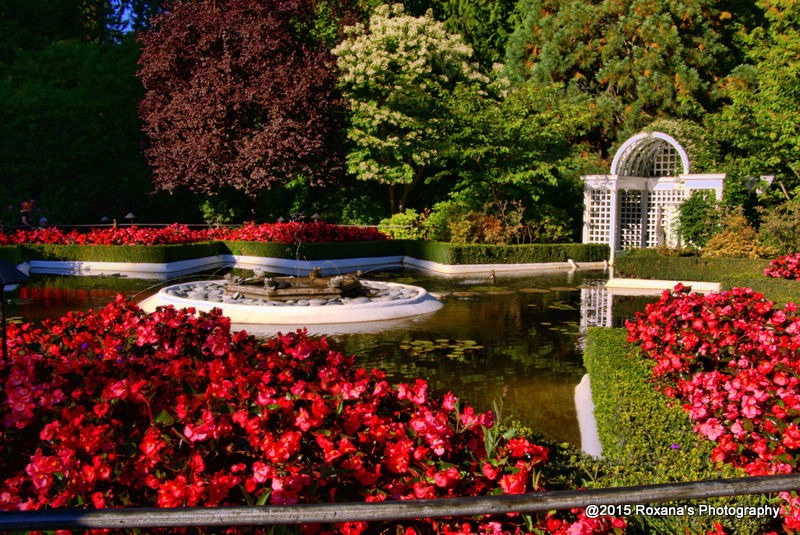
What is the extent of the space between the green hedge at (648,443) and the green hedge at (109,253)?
60.1 feet

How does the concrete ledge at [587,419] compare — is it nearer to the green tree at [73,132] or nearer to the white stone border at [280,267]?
the white stone border at [280,267]

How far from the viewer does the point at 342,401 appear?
3.69 metres

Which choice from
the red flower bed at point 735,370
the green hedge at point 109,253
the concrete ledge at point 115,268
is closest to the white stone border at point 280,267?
the concrete ledge at point 115,268

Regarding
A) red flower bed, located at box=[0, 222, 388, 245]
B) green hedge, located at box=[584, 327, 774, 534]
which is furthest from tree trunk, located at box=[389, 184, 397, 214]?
green hedge, located at box=[584, 327, 774, 534]

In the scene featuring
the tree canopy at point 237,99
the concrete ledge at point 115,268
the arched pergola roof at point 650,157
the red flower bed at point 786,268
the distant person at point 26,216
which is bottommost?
the concrete ledge at point 115,268

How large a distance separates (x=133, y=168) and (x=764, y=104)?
27482 millimetres

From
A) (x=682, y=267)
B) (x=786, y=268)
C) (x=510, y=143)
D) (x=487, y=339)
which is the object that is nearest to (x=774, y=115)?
(x=682, y=267)

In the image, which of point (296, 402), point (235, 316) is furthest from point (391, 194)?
point (296, 402)

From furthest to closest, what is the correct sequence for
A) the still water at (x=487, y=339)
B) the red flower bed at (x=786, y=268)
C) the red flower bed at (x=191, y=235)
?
1. the red flower bed at (x=191, y=235)
2. the red flower bed at (x=786, y=268)
3. the still water at (x=487, y=339)

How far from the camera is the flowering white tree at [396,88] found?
1147 inches

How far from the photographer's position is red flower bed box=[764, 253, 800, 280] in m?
13.2

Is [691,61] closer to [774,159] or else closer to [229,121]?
[774,159]

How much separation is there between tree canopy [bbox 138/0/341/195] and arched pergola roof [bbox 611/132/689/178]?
1238 centimetres

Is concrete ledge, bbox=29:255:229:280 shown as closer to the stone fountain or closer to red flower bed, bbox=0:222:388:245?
red flower bed, bbox=0:222:388:245
